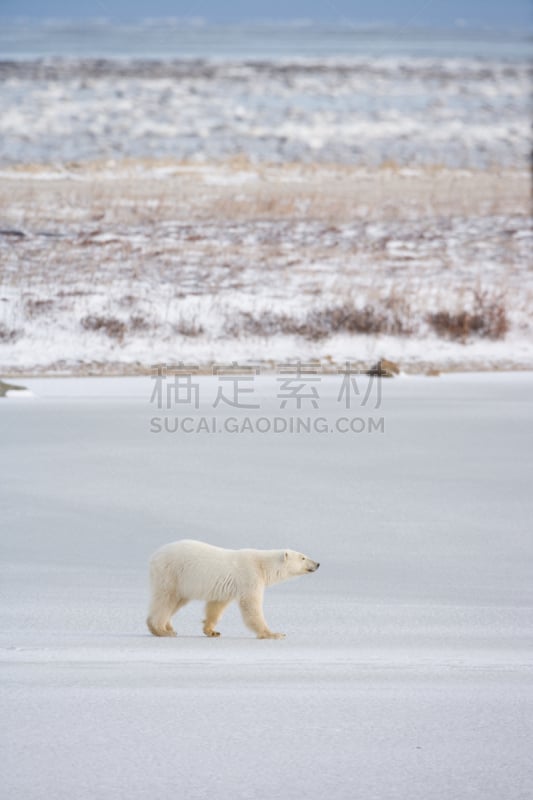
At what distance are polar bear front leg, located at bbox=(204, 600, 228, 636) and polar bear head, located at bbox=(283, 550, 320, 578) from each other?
0.29 metres

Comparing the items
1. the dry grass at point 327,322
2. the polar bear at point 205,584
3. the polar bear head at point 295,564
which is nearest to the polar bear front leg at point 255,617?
the polar bear at point 205,584

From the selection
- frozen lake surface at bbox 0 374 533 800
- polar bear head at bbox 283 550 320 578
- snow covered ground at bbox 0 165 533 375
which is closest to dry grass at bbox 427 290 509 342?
snow covered ground at bbox 0 165 533 375

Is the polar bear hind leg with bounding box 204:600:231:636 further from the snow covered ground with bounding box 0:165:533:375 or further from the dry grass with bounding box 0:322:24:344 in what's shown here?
the dry grass with bounding box 0:322:24:344

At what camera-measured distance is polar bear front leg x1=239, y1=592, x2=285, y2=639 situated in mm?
4938

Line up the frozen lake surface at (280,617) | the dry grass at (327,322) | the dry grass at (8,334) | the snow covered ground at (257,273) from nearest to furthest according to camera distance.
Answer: the frozen lake surface at (280,617) → the dry grass at (8,334) → the snow covered ground at (257,273) → the dry grass at (327,322)

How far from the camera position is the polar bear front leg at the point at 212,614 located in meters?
5.06

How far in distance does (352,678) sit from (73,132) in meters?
31.9

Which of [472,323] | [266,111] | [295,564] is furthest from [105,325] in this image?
[266,111]

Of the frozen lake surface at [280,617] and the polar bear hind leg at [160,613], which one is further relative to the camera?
the polar bear hind leg at [160,613]

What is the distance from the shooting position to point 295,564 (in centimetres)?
518

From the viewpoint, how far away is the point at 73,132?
3472 cm

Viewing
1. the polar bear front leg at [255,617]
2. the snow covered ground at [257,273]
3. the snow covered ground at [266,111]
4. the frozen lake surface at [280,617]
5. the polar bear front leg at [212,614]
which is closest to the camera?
the frozen lake surface at [280,617]

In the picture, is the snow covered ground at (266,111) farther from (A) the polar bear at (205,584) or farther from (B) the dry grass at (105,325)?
(A) the polar bear at (205,584)

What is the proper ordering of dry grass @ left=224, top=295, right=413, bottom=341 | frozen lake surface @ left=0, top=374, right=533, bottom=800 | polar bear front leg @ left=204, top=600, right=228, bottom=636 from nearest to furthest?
frozen lake surface @ left=0, top=374, right=533, bottom=800, polar bear front leg @ left=204, top=600, right=228, bottom=636, dry grass @ left=224, top=295, right=413, bottom=341
